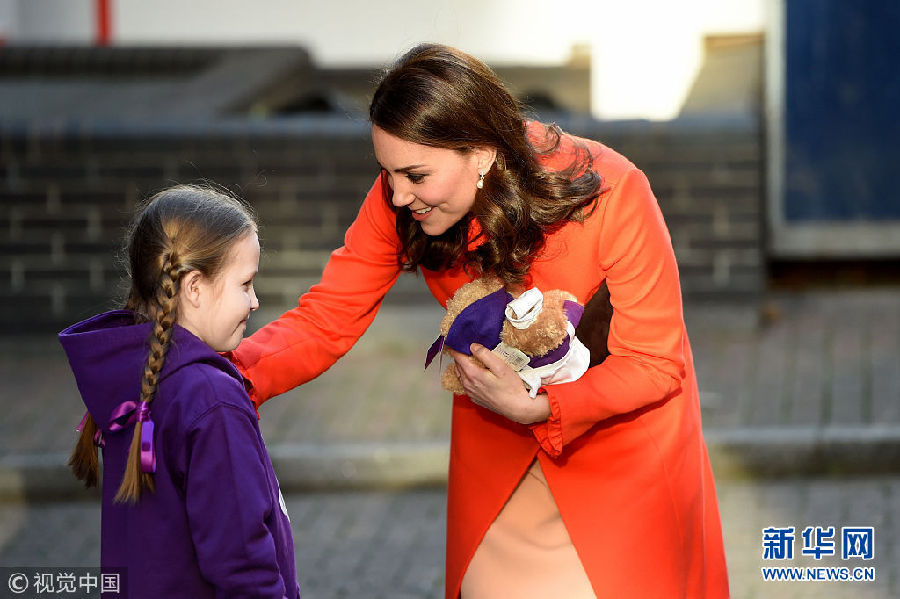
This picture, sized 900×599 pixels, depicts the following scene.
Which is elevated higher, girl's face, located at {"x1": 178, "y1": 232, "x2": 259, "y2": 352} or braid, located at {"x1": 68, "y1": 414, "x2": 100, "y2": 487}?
girl's face, located at {"x1": 178, "y1": 232, "x2": 259, "y2": 352}

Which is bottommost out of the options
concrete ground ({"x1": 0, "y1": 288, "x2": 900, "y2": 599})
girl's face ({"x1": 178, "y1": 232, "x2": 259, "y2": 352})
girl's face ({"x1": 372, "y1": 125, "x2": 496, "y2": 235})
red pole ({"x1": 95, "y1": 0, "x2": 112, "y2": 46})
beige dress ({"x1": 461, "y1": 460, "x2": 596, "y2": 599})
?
concrete ground ({"x1": 0, "y1": 288, "x2": 900, "y2": 599})

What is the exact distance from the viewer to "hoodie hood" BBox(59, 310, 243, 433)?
8.43ft

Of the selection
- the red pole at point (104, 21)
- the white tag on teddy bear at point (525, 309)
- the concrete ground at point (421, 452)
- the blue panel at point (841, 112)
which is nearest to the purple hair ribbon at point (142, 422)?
the white tag on teddy bear at point (525, 309)

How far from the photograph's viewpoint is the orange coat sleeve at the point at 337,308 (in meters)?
3.12

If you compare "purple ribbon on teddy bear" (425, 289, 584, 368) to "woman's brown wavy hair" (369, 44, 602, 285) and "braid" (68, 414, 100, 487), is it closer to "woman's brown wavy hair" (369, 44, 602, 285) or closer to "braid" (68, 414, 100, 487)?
"woman's brown wavy hair" (369, 44, 602, 285)

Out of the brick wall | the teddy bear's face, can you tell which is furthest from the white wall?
the teddy bear's face

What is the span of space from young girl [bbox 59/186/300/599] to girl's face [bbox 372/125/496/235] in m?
0.34

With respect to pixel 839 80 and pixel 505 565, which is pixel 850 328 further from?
pixel 505 565

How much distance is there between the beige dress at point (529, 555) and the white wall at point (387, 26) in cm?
826

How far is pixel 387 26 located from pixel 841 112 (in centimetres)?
434

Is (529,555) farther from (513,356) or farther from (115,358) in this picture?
(115,358)

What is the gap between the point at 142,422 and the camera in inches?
98.4

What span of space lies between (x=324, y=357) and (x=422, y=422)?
3684 mm

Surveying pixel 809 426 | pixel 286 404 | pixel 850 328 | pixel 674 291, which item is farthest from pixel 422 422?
pixel 674 291
